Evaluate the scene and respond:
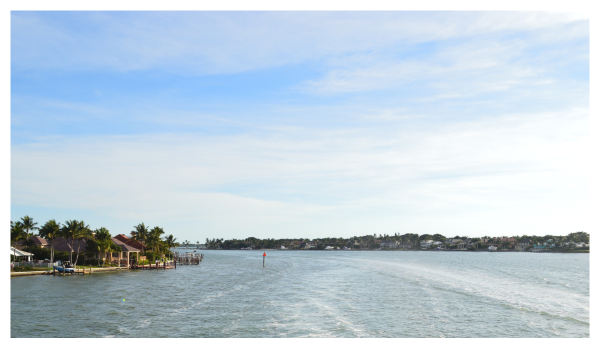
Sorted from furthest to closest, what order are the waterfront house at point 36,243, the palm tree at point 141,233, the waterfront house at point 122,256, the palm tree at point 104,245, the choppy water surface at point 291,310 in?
the palm tree at point 141,233
the waterfront house at point 122,256
the waterfront house at point 36,243
the palm tree at point 104,245
the choppy water surface at point 291,310

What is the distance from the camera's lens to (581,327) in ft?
129

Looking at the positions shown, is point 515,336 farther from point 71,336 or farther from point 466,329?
point 71,336

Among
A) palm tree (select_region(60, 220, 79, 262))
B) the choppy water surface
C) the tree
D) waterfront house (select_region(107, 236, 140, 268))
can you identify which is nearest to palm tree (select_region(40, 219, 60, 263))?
palm tree (select_region(60, 220, 79, 262))

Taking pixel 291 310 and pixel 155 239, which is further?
pixel 155 239

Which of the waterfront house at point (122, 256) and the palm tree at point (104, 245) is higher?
the palm tree at point (104, 245)

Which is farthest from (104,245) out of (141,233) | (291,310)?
(291,310)

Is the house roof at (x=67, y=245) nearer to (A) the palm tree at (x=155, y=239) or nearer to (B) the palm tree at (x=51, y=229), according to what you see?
(B) the palm tree at (x=51, y=229)

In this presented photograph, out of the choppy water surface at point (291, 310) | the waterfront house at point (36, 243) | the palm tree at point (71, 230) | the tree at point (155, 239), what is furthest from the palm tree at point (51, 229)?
the tree at point (155, 239)

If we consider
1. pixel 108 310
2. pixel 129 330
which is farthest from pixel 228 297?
pixel 129 330

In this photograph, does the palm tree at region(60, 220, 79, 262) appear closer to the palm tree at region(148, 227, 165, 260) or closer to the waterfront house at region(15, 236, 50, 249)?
the waterfront house at region(15, 236, 50, 249)

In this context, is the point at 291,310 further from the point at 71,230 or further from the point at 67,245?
the point at 67,245
